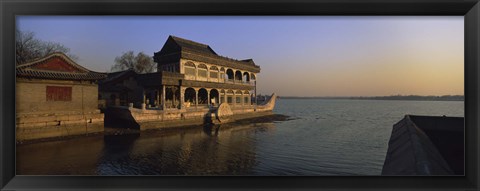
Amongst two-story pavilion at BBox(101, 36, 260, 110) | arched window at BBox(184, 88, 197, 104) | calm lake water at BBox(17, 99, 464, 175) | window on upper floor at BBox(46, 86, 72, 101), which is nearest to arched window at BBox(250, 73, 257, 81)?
two-story pavilion at BBox(101, 36, 260, 110)

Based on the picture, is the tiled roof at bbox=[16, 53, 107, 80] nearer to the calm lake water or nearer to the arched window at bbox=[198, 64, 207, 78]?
the calm lake water

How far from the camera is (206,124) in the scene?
17.8 metres

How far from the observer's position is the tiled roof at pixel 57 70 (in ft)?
30.9

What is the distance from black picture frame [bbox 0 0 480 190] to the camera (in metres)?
2.80

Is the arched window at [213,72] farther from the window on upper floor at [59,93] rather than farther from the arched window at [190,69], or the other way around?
the window on upper floor at [59,93]

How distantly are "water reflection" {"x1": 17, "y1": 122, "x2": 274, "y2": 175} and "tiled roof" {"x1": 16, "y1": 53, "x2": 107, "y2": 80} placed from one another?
278 centimetres

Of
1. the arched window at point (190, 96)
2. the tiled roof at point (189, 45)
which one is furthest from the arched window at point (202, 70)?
the arched window at point (190, 96)

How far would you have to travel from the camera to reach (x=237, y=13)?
2.89 meters

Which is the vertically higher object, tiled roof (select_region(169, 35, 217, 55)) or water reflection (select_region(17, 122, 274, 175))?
tiled roof (select_region(169, 35, 217, 55))

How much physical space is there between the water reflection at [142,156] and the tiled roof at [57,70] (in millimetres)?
2780

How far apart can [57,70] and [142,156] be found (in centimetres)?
603

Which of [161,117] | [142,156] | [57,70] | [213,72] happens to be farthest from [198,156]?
[213,72]

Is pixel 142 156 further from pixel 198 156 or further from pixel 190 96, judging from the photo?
pixel 190 96
